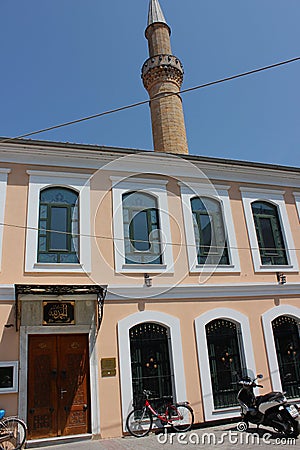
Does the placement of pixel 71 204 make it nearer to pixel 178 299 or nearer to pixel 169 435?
pixel 178 299

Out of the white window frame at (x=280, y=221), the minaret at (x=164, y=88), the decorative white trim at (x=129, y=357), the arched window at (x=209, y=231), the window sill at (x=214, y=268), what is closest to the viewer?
the decorative white trim at (x=129, y=357)

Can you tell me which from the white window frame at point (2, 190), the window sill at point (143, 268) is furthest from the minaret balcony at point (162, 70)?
the window sill at point (143, 268)

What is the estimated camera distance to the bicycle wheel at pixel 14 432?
713 cm

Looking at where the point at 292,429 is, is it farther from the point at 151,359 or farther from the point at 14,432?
the point at 14,432

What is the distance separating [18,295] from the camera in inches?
315

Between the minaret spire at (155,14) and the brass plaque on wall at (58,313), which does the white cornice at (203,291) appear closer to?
the brass plaque on wall at (58,313)

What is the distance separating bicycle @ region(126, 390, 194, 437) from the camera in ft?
26.5

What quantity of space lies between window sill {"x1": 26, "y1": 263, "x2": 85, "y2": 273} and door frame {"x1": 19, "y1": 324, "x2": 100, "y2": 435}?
129cm

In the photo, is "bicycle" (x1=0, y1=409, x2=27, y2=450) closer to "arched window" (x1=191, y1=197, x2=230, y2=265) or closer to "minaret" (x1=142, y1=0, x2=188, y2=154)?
"arched window" (x1=191, y1=197, x2=230, y2=265)

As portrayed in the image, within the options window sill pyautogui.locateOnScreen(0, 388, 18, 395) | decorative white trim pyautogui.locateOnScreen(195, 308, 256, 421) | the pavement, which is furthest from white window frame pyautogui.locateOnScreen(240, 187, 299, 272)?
window sill pyautogui.locateOnScreen(0, 388, 18, 395)

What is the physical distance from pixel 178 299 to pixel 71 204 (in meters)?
3.69

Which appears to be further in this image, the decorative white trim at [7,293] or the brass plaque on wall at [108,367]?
the brass plaque on wall at [108,367]

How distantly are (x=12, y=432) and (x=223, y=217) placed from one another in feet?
24.2

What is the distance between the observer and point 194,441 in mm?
7477
